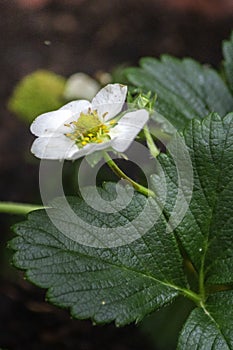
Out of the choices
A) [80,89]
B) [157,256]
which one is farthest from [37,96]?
[157,256]

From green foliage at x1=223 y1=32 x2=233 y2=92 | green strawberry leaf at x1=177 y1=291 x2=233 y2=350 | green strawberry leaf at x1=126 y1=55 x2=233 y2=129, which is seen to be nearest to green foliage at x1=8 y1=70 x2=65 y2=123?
green strawberry leaf at x1=126 y1=55 x2=233 y2=129

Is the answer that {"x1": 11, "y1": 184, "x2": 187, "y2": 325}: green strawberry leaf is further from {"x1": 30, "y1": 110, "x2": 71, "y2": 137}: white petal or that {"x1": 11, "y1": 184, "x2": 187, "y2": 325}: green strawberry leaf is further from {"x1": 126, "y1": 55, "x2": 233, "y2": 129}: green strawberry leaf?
{"x1": 126, "y1": 55, "x2": 233, "y2": 129}: green strawberry leaf

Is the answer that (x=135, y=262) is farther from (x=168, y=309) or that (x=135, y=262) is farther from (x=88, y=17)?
(x=88, y=17)

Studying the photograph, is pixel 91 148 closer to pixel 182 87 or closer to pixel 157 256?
pixel 157 256

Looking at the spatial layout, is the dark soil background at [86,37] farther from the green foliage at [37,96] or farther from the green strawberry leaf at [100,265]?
the green strawberry leaf at [100,265]

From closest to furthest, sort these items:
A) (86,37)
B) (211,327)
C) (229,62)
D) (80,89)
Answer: (211,327), (229,62), (80,89), (86,37)

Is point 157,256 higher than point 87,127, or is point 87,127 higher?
point 87,127

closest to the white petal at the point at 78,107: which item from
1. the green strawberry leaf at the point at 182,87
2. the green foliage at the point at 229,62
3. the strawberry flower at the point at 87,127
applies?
the strawberry flower at the point at 87,127
